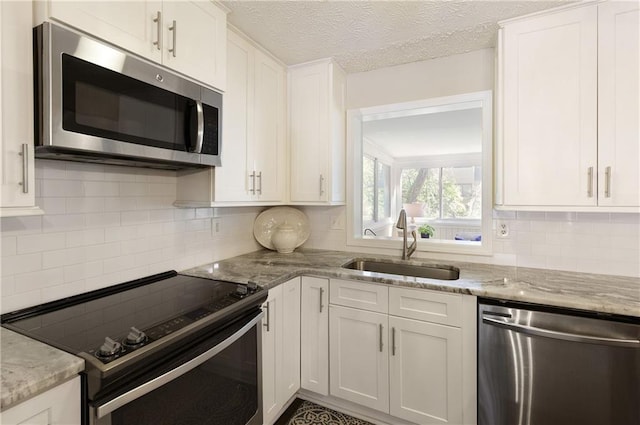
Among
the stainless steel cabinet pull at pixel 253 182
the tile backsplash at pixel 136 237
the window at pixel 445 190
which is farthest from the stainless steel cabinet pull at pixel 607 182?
the window at pixel 445 190

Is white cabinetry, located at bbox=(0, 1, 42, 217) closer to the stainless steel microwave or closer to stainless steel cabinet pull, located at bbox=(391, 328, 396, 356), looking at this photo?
the stainless steel microwave

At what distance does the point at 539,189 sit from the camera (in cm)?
175

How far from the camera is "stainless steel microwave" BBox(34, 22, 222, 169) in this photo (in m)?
1.02

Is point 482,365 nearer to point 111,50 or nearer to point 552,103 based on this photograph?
point 552,103

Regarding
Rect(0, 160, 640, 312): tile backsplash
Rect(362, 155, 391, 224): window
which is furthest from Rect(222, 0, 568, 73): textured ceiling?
Rect(362, 155, 391, 224): window

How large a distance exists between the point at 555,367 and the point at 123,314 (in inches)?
75.1

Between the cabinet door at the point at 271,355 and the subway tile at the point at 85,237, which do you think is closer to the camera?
the subway tile at the point at 85,237

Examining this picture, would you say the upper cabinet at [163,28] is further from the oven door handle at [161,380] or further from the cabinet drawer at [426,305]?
the cabinet drawer at [426,305]

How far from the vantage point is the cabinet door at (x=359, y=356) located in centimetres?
185

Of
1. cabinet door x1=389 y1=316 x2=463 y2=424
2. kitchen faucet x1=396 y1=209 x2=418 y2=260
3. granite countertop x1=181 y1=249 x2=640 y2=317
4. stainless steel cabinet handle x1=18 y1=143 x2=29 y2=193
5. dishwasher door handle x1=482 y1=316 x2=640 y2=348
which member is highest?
stainless steel cabinet handle x1=18 y1=143 x2=29 y2=193

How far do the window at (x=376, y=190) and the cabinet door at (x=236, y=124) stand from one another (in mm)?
2527

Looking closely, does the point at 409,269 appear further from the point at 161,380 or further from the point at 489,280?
the point at 161,380

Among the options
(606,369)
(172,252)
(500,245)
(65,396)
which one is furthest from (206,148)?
(606,369)

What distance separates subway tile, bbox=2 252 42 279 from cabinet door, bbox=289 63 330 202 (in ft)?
4.95
